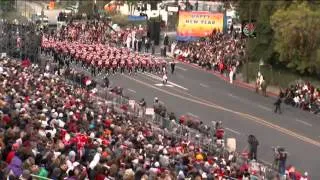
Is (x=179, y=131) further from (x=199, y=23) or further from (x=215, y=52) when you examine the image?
(x=199, y=23)

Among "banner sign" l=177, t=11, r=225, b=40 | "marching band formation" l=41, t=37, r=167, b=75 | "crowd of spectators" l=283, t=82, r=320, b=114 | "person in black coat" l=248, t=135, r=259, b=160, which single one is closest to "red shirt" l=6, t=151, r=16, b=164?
"person in black coat" l=248, t=135, r=259, b=160

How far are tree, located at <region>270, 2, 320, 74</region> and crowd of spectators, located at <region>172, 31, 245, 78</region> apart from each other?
4.65 m

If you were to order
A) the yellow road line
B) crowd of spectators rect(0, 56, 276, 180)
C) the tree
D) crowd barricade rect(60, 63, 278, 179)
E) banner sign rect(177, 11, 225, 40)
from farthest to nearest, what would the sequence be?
banner sign rect(177, 11, 225, 40) < the tree < the yellow road line < crowd barricade rect(60, 63, 278, 179) < crowd of spectators rect(0, 56, 276, 180)

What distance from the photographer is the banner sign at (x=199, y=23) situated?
7206 cm

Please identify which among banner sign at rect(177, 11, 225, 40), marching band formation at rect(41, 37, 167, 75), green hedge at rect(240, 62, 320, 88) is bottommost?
green hedge at rect(240, 62, 320, 88)

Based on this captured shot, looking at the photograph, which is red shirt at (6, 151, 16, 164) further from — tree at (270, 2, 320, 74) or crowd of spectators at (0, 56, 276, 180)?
tree at (270, 2, 320, 74)

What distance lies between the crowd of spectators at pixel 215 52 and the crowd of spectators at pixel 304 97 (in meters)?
8.12

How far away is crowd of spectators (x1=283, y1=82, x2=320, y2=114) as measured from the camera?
4378 centimetres

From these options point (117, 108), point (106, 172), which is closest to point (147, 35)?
point (117, 108)

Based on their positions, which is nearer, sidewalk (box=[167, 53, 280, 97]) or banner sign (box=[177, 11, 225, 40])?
sidewalk (box=[167, 53, 280, 97])

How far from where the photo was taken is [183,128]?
31.6 m

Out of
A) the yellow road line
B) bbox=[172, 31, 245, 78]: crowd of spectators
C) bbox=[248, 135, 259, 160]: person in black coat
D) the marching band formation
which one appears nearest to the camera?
bbox=[248, 135, 259, 160]: person in black coat

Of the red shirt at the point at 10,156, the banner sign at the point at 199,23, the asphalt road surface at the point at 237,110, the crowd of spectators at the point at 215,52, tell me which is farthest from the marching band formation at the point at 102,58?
the red shirt at the point at 10,156

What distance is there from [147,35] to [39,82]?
1574 inches
